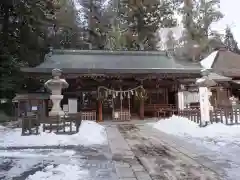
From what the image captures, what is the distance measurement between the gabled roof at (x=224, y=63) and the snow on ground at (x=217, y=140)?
14210 mm

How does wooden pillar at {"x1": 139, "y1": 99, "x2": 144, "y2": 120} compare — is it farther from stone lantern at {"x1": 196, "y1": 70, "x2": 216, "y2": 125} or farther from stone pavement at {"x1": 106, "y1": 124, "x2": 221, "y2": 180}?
stone pavement at {"x1": 106, "y1": 124, "x2": 221, "y2": 180}

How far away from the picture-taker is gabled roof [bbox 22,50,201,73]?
1847 cm

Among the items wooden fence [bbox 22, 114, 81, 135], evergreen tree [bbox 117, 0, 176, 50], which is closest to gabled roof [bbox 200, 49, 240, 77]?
evergreen tree [bbox 117, 0, 176, 50]

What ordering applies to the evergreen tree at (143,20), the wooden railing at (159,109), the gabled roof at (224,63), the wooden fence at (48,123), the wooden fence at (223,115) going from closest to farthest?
the wooden fence at (48,123), the wooden fence at (223,115), the wooden railing at (159,109), the gabled roof at (224,63), the evergreen tree at (143,20)

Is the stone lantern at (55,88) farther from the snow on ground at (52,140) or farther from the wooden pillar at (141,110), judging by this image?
the wooden pillar at (141,110)

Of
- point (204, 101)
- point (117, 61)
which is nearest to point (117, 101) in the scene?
point (117, 61)

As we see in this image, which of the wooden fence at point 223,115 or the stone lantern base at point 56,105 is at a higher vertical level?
the stone lantern base at point 56,105

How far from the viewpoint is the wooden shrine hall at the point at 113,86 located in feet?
57.5

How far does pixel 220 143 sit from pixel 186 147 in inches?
46.3

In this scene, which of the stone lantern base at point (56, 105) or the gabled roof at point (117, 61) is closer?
the stone lantern base at point (56, 105)

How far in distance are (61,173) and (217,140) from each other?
18.4ft

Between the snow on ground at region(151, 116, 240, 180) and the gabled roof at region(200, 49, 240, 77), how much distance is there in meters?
14.2

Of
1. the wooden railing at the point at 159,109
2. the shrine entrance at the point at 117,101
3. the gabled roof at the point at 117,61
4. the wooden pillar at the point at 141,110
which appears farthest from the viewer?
the wooden railing at the point at 159,109

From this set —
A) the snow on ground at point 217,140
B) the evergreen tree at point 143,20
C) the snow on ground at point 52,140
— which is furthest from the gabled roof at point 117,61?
the evergreen tree at point 143,20
